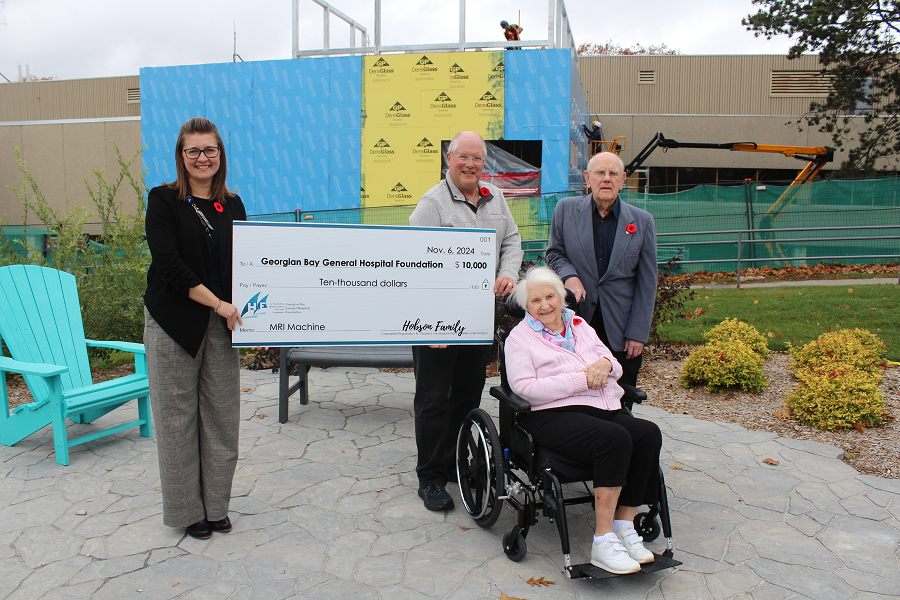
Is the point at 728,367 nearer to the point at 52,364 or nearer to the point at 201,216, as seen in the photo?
the point at 201,216

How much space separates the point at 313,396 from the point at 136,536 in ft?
8.92

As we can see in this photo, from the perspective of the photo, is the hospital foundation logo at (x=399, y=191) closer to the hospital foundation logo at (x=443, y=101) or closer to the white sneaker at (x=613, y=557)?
the hospital foundation logo at (x=443, y=101)

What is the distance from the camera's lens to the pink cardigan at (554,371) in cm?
297

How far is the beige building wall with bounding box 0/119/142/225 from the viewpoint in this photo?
2547 centimetres

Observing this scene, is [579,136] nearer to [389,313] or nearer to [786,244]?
[786,244]

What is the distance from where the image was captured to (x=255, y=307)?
10.5 ft

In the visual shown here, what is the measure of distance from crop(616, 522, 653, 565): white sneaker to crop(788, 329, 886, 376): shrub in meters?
3.26

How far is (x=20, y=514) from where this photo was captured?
3.38m

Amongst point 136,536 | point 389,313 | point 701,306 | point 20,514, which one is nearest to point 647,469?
point 389,313

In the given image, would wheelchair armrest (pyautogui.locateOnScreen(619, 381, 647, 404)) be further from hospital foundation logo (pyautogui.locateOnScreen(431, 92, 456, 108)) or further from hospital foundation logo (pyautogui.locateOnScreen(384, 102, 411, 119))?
hospital foundation logo (pyautogui.locateOnScreen(384, 102, 411, 119))

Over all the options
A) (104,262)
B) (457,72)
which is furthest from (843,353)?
(457,72)

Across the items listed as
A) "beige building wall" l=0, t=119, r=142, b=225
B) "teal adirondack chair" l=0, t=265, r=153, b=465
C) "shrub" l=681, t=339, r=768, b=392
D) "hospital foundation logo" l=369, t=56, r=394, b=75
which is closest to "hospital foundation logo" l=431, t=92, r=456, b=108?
"hospital foundation logo" l=369, t=56, r=394, b=75

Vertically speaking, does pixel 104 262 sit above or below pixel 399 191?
below

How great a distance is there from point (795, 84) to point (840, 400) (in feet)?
90.4
